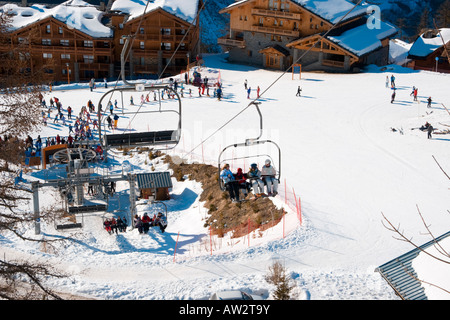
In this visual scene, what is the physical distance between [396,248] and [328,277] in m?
3.07

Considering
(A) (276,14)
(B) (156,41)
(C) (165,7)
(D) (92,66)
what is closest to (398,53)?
(A) (276,14)

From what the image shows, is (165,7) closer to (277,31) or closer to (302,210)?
(277,31)

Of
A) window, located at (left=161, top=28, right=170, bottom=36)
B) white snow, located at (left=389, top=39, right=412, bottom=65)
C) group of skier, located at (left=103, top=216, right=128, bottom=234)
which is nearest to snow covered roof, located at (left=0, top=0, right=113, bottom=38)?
window, located at (left=161, top=28, right=170, bottom=36)

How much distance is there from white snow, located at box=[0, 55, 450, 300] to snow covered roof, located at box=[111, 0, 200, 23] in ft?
55.3

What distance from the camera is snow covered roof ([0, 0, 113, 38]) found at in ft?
189

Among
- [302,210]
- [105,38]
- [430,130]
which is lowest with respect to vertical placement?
[302,210]

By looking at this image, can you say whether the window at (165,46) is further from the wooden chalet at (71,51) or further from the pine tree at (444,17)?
the pine tree at (444,17)

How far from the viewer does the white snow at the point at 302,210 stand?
1795 cm

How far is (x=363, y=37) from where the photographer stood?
2106 inches

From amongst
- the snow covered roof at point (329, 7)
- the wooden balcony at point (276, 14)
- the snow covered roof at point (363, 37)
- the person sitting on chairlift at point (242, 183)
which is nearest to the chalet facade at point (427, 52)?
the snow covered roof at point (363, 37)

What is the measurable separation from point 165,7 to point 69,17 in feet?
31.9

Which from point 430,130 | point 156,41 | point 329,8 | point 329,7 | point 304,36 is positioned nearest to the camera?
point 430,130

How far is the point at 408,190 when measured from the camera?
25031mm
